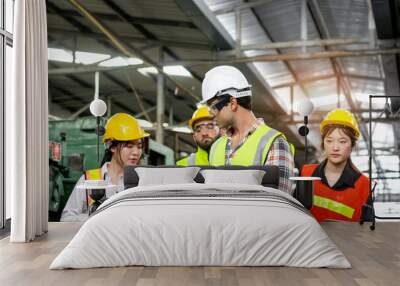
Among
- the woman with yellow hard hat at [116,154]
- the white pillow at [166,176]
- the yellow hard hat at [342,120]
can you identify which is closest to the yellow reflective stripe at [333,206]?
the yellow hard hat at [342,120]

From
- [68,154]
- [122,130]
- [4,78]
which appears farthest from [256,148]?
[68,154]

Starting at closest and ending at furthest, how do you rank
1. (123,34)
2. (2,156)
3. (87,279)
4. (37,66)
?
(87,279) < (37,66) < (2,156) < (123,34)

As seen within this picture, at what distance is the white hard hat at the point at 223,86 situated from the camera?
17.8 ft

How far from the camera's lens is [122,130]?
634cm

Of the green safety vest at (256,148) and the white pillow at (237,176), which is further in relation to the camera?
the green safety vest at (256,148)

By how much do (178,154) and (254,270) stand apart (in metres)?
7.83

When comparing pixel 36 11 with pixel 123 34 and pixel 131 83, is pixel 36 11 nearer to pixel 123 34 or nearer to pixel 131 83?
pixel 123 34

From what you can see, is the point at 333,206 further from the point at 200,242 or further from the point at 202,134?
the point at 200,242

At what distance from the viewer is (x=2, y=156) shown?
538 centimetres

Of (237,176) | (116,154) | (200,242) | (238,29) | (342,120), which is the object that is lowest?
(200,242)

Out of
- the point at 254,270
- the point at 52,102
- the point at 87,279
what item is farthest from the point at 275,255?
the point at 52,102

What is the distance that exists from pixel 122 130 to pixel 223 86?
1.56 m

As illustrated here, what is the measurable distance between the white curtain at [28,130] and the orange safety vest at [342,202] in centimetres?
301

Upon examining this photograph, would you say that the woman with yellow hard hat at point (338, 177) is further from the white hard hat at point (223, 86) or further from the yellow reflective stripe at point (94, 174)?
the yellow reflective stripe at point (94, 174)
